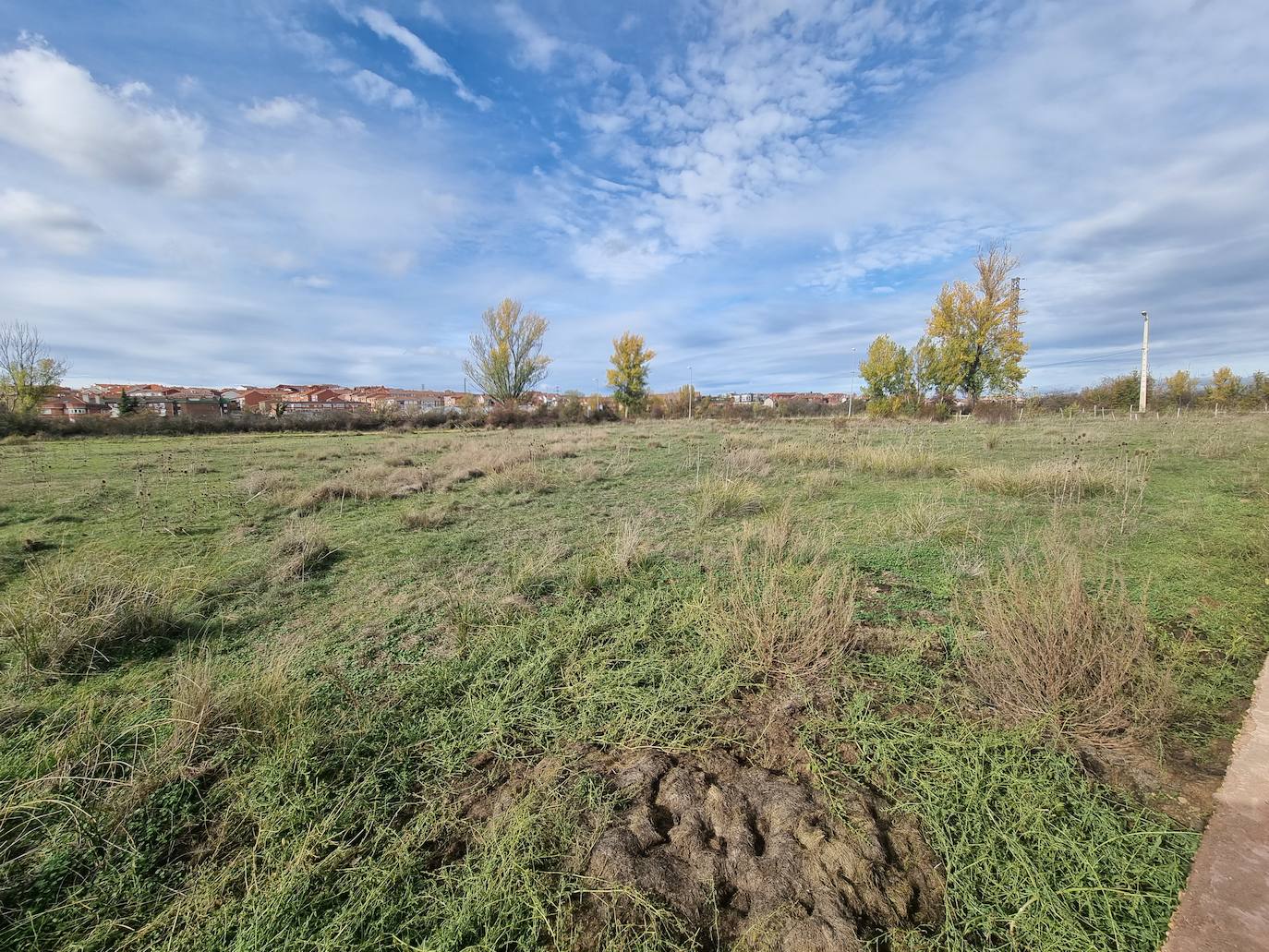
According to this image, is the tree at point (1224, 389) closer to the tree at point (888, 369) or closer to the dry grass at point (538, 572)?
the tree at point (888, 369)

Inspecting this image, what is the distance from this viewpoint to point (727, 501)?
275 inches

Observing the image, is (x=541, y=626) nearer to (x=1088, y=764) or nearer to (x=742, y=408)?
(x=1088, y=764)

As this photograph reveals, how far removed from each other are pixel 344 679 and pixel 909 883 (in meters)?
3.00

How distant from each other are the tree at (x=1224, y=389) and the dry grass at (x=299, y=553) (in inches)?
2188

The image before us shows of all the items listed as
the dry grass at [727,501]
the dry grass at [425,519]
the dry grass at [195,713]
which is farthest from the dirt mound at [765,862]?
the dry grass at [425,519]

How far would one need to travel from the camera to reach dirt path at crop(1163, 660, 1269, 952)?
1.48m

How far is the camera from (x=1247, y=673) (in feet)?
9.04

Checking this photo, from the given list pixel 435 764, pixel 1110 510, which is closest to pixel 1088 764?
pixel 435 764

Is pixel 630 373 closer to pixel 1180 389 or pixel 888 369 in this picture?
pixel 888 369

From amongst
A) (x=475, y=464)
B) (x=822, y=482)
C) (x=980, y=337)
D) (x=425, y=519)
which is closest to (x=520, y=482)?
(x=425, y=519)

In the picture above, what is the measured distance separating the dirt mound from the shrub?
12.2ft

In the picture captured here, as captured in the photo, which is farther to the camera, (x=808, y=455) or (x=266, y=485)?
(x=808, y=455)

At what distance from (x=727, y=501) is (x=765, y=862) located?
5337 millimetres

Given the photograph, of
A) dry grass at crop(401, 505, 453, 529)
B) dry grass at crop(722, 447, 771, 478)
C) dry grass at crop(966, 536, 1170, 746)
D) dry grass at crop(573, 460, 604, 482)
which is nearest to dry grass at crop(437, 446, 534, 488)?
dry grass at crop(573, 460, 604, 482)
